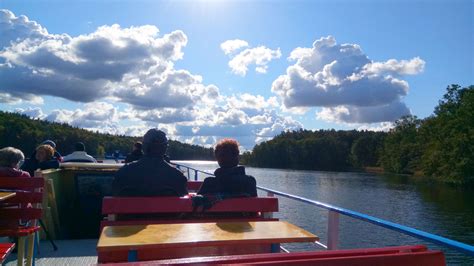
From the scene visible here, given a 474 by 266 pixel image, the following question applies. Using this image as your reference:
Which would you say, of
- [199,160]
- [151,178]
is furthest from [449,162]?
[151,178]

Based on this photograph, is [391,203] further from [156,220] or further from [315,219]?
[156,220]

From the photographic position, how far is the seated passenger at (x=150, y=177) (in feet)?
12.2

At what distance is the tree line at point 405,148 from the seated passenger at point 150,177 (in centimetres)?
5385

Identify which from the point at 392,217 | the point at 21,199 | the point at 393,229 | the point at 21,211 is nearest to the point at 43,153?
the point at 21,199

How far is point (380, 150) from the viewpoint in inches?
3893

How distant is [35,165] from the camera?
6.98 meters

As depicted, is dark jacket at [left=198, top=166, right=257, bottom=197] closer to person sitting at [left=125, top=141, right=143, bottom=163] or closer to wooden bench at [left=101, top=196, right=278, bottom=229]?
wooden bench at [left=101, top=196, right=278, bottom=229]

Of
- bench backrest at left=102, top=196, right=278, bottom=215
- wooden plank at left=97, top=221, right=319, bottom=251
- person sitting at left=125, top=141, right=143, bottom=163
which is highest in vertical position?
person sitting at left=125, top=141, right=143, bottom=163

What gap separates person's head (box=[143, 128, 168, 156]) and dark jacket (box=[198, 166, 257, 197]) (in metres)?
0.50

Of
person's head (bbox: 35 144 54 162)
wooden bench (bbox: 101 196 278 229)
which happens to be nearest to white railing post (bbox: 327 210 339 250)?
wooden bench (bbox: 101 196 278 229)

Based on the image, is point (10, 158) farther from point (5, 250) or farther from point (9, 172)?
point (5, 250)

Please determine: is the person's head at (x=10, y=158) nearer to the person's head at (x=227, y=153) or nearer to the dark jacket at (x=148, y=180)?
the dark jacket at (x=148, y=180)

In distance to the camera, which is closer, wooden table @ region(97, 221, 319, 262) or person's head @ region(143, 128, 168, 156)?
wooden table @ region(97, 221, 319, 262)

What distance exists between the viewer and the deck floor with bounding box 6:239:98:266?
17.3 ft
